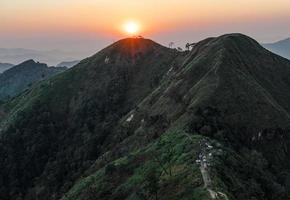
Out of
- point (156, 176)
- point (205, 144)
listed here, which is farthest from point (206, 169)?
point (205, 144)

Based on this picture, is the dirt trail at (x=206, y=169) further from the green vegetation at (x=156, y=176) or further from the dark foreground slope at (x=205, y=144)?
the green vegetation at (x=156, y=176)

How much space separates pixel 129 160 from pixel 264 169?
39.9 meters

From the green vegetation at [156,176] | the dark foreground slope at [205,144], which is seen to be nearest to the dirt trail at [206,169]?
the dark foreground slope at [205,144]

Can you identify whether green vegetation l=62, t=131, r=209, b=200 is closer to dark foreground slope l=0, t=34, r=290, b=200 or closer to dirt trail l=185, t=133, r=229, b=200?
dark foreground slope l=0, t=34, r=290, b=200

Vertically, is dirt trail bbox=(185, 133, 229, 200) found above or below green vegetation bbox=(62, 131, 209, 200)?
above

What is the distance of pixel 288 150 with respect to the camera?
147 m

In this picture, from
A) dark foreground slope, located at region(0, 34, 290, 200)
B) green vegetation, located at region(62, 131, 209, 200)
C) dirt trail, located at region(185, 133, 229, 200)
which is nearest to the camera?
dirt trail, located at region(185, 133, 229, 200)

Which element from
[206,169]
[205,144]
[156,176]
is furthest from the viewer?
[205,144]

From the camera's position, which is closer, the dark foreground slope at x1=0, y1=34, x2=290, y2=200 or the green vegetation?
the green vegetation

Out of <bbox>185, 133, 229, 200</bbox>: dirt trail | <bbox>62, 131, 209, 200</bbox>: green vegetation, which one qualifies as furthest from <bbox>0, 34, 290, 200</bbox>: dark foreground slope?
<bbox>62, 131, 209, 200</bbox>: green vegetation

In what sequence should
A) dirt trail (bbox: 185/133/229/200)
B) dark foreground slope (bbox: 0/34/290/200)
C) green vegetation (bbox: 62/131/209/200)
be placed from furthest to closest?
dark foreground slope (bbox: 0/34/290/200) < green vegetation (bbox: 62/131/209/200) < dirt trail (bbox: 185/133/229/200)

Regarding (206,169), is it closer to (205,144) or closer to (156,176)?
(156,176)

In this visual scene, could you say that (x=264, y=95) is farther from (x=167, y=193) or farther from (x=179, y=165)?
(x=167, y=193)

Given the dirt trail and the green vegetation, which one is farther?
the green vegetation
